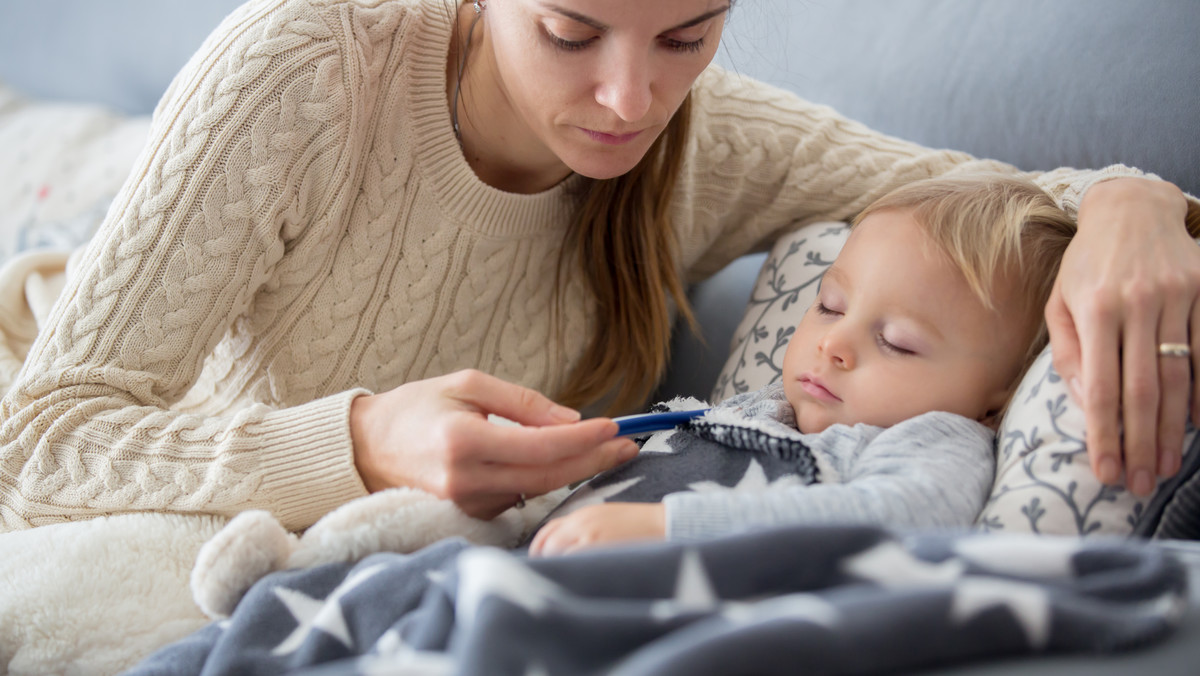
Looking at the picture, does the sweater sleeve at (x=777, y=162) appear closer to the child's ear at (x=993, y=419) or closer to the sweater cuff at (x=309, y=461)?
the child's ear at (x=993, y=419)

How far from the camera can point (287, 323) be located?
1.12 m

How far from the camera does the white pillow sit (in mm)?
1862

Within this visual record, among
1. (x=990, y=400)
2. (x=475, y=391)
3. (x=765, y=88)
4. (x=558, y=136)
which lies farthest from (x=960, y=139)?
(x=475, y=391)

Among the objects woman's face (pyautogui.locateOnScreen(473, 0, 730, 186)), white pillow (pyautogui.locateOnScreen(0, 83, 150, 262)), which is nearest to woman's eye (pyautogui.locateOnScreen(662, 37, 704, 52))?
woman's face (pyautogui.locateOnScreen(473, 0, 730, 186))

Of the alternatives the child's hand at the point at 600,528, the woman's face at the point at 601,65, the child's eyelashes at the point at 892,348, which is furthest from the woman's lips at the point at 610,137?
the child's hand at the point at 600,528

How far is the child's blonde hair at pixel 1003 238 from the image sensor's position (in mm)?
918

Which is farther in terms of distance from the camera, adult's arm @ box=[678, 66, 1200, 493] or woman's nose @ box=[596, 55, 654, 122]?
woman's nose @ box=[596, 55, 654, 122]

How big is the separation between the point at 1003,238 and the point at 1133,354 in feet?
0.72

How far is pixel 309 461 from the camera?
905 mm

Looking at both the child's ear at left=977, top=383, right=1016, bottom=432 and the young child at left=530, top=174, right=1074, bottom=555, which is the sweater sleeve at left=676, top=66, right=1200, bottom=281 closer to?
the young child at left=530, top=174, right=1074, bottom=555

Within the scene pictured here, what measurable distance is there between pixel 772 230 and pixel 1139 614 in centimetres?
90

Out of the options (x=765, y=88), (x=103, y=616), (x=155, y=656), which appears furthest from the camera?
(x=765, y=88)

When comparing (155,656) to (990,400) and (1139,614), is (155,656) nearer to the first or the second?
(1139,614)

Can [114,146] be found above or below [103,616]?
above
